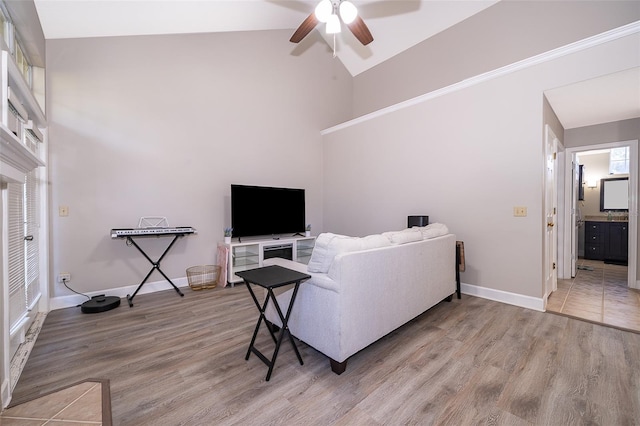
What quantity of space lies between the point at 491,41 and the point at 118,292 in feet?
19.5

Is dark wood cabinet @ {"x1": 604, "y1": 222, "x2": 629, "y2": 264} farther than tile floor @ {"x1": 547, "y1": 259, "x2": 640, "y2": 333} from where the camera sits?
Yes

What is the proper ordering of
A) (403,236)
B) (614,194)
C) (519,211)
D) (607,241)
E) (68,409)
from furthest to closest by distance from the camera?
(614,194) → (607,241) → (519,211) → (403,236) → (68,409)

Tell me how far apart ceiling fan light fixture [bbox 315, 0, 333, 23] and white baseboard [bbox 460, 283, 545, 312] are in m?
3.46

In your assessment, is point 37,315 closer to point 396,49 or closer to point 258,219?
point 258,219

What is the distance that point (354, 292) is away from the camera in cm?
Result: 188

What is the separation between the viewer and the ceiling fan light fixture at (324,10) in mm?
2570

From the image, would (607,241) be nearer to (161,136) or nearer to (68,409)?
(68,409)

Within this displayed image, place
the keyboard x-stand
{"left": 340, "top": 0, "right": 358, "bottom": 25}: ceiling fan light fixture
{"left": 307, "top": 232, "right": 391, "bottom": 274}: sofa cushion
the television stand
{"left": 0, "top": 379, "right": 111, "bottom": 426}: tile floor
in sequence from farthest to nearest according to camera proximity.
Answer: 1. the television stand
2. the keyboard x-stand
3. {"left": 340, "top": 0, "right": 358, "bottom": 25}: ceiling fan light fixture
4. {"left": 307, "top": 232, "right": 391, "bottom": 274}: sofa cushion
5. {"left": 0, "top": 379, "right": 111, "bottom": 426}: tile floor

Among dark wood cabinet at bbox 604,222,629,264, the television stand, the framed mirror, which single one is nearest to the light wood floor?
the television stand

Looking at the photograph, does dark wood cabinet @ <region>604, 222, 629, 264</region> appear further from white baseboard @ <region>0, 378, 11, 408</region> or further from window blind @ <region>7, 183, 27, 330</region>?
window blind @ <region>7, 183, 27, 330</region>

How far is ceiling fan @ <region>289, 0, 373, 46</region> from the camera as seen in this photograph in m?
2.58

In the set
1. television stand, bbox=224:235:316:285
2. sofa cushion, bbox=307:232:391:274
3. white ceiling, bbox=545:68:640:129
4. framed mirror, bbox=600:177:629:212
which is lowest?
television stand, bbox=224:235:316:285

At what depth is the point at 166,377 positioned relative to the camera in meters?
1.83

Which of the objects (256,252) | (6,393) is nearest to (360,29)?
(256,252)
